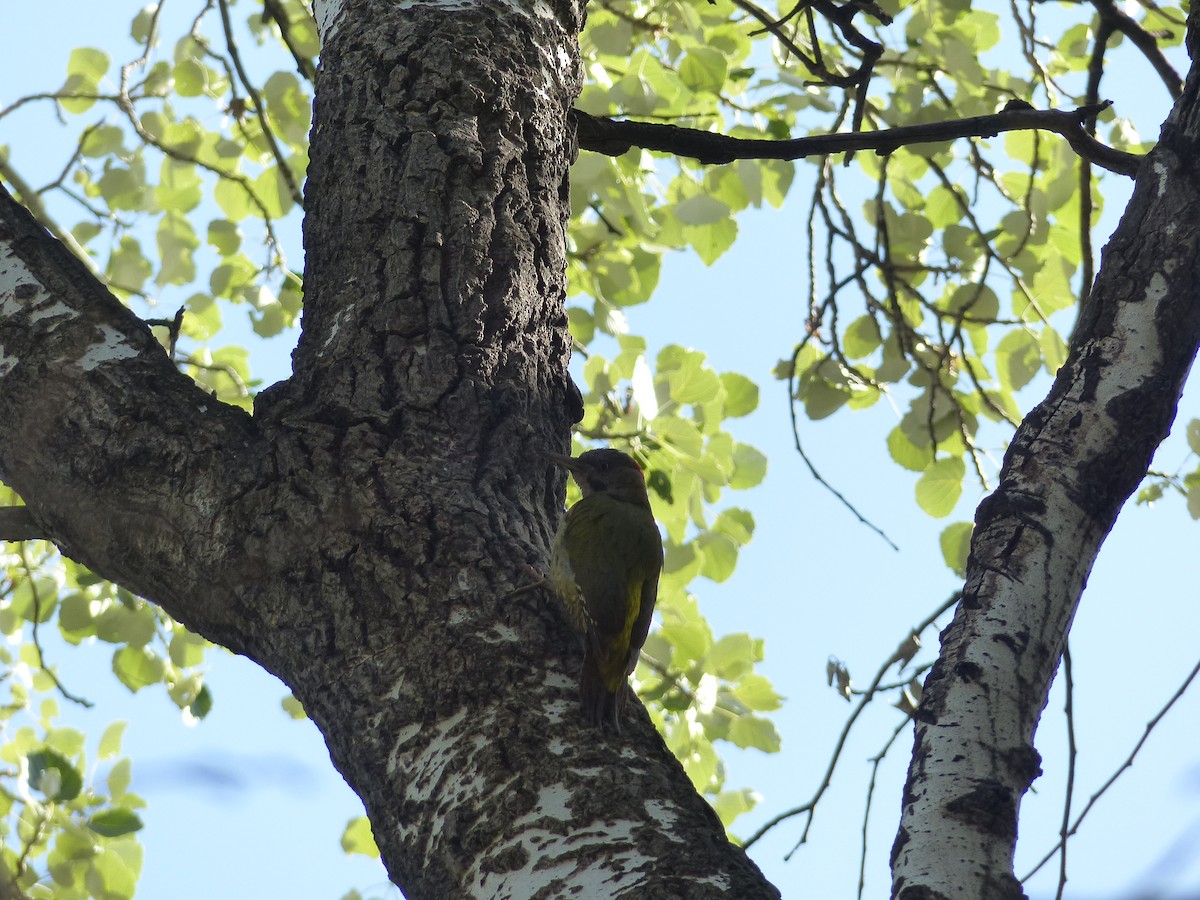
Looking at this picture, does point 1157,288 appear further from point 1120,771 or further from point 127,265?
point 127,265

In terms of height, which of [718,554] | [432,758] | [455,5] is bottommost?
[432,758]

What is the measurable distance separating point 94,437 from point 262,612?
1.48ft

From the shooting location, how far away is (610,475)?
3693mm

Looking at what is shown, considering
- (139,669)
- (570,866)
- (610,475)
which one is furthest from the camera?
(139,669)

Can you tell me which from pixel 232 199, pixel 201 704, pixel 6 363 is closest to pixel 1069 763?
pixel 6 363

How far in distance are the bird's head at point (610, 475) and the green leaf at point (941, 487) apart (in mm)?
1134

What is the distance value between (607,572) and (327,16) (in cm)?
149

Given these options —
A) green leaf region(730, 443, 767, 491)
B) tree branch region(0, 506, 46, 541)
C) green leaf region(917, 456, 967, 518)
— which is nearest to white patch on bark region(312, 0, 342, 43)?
tree branch region(0, 506, 46, 541)

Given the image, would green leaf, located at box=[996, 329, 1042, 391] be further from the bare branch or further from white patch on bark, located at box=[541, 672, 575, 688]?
white patch on bark, located at box=[541, 672, 575, 688]

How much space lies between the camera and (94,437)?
2033 millimetres

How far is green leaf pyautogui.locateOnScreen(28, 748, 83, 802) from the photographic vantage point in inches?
117

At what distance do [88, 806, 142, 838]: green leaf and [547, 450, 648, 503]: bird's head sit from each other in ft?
5.47

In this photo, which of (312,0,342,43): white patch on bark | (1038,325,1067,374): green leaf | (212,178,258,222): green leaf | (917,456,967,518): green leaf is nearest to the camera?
(312,0,342,43): white patch on bark

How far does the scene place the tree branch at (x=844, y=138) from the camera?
247 centimetres
